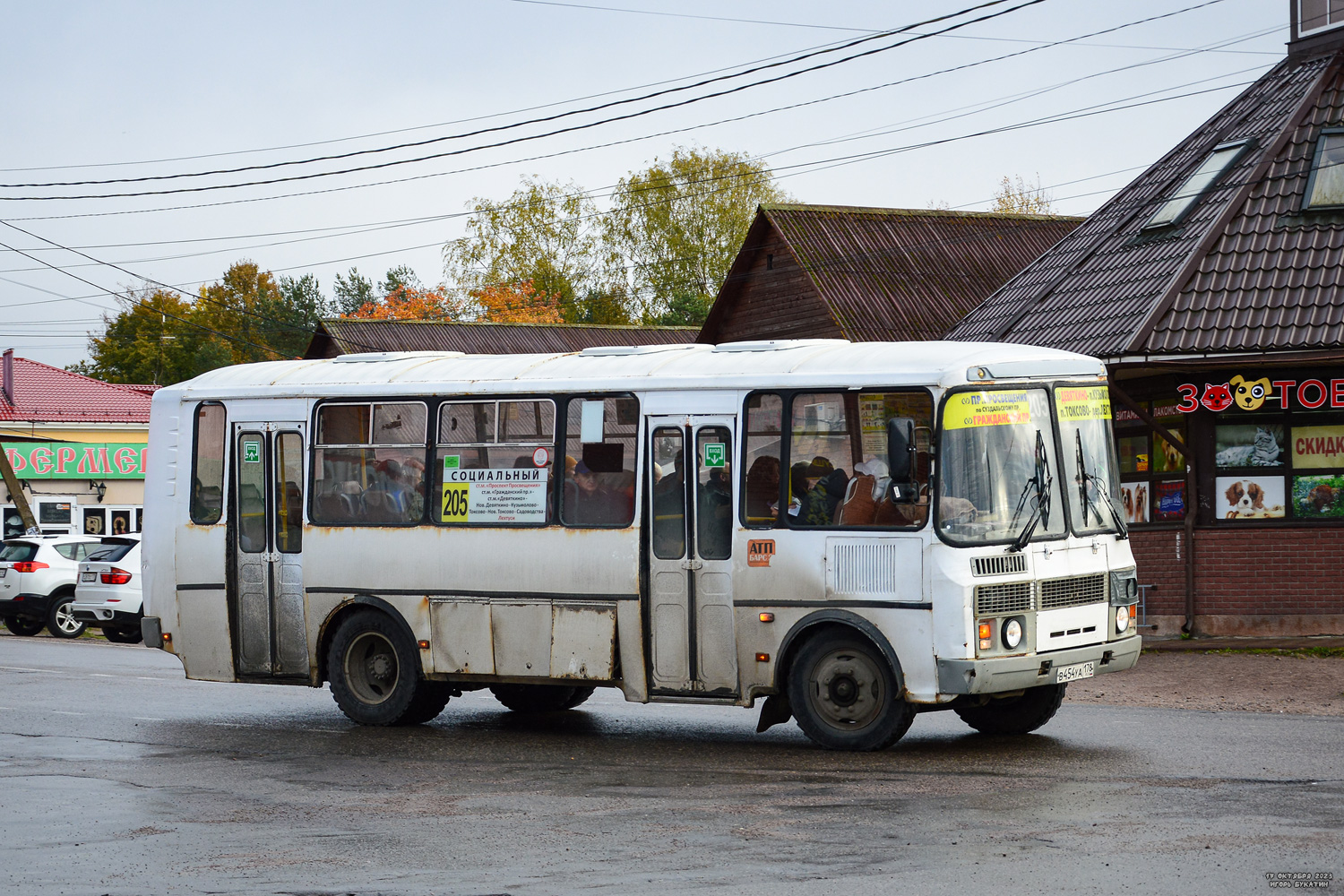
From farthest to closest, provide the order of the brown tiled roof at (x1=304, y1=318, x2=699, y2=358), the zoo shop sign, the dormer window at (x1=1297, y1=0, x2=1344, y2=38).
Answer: the brown tiled roof at (x1=304, y1=318, x2=699, y2=358) < the dormer window at (x1=1297, y1=0, x2=1344, y2=38) < the zoo shop sign

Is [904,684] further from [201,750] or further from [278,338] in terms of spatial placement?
[278,338]

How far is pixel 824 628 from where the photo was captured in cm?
1156

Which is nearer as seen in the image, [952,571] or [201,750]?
[952,571]

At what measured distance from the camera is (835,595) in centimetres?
1145

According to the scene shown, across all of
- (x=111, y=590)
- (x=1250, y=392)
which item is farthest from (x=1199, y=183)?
(x=111, y=590)

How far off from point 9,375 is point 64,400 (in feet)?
6.21

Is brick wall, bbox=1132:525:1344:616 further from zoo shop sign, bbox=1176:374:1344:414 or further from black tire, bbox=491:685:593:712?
black tire, bbox=491:685:593:712

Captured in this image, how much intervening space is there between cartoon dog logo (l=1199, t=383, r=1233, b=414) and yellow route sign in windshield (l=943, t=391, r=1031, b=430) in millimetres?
9438

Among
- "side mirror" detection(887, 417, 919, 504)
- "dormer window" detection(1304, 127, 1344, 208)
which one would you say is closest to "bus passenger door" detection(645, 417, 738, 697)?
"side mirror" detection(887, 417, 919, 504)

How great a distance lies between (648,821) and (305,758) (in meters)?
3.74

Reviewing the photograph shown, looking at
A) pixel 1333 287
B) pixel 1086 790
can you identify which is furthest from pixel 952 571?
pixel 1333 287

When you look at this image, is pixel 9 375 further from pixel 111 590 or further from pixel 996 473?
pixel 996 473

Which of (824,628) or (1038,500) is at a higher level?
(1038,500)

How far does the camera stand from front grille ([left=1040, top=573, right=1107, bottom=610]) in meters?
11.3
